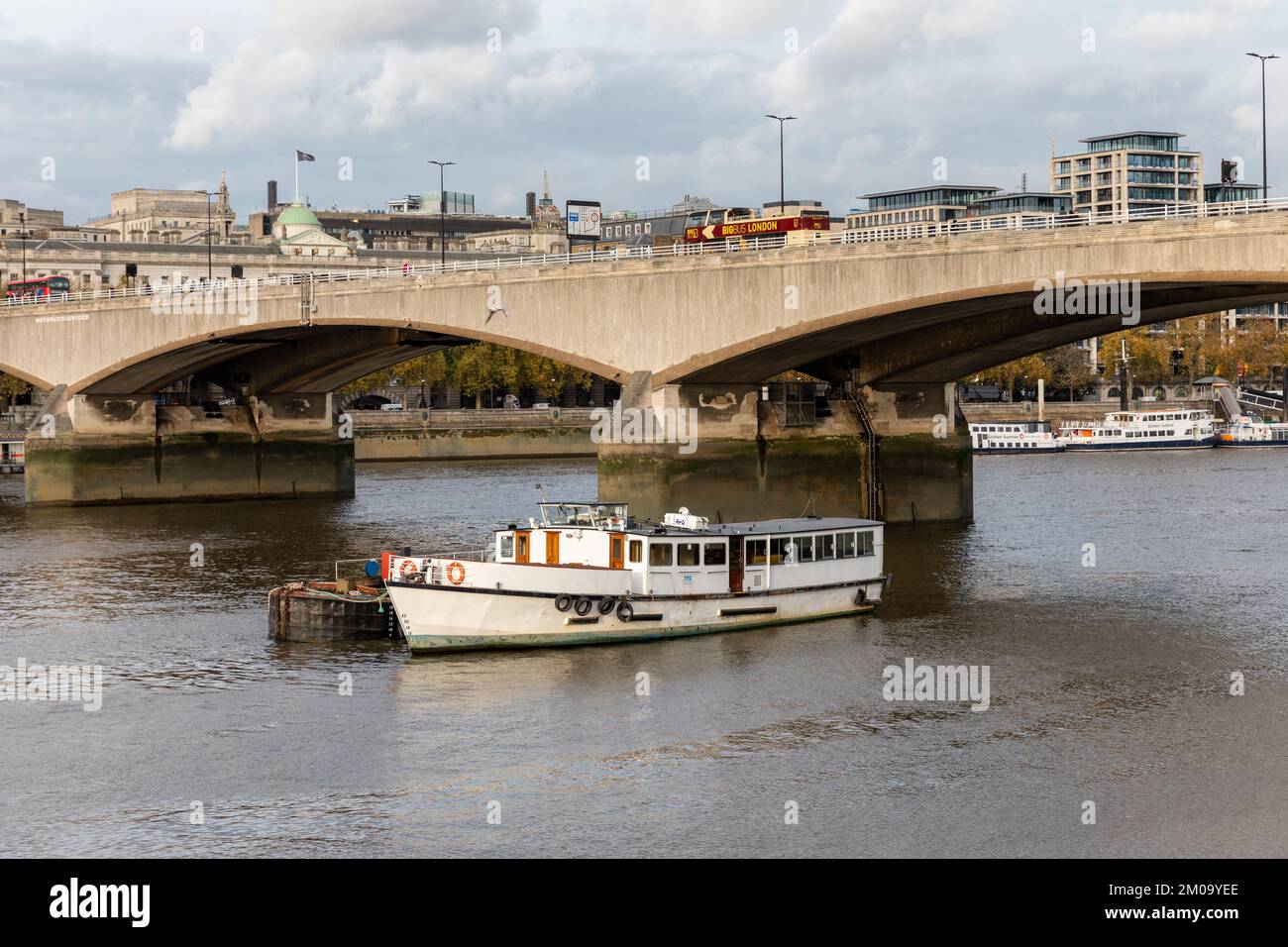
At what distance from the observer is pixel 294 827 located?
80.8ft

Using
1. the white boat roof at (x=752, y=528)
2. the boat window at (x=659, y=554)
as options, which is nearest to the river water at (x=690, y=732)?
the boat window at (x=659, y=554)

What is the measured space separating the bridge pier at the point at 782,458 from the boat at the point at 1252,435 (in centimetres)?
6621

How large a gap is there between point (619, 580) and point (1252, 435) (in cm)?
10044

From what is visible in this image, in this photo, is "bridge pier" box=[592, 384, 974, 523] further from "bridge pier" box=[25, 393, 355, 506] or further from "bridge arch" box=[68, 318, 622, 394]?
"bridge pier" box=[25, 393, 355, 506]

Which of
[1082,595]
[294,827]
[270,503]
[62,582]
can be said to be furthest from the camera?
[270,503]

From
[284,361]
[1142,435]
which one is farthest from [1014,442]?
[284,361]

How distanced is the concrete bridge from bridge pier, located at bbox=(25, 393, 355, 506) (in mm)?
103

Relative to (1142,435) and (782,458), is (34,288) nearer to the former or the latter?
(782,458)

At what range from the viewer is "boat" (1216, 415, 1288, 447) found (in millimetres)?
125250

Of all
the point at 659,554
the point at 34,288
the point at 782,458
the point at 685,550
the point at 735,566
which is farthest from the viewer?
the point at 34,288

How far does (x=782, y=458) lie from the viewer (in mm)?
61969
